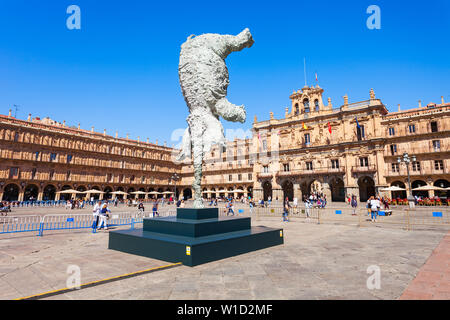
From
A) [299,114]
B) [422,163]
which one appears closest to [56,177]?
[299,114]

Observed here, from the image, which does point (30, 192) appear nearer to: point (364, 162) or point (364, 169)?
point (364, 169)

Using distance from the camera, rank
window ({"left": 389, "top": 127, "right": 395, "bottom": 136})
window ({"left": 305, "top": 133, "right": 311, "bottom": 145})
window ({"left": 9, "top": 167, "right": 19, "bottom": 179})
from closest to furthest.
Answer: window ({"left": 389, "top": 127, "right": 395, "bottom": 136}), window ({"left": 9, "top": 167, "right": 19, "bottom": 179}), window ({"left": 305, "top": 133, "right": 311, "bottom": 145})

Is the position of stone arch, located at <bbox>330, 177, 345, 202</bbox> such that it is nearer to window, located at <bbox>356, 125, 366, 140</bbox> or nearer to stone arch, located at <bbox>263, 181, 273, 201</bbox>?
window, located at <bbox>356, 125, 366, 140</bbox>

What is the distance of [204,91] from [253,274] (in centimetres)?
427

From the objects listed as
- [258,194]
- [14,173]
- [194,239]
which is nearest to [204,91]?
[194,239]

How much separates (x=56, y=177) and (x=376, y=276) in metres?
40.4

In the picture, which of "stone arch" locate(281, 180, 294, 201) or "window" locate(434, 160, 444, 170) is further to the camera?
"stone arch" locate(281, 180, 294, 201)

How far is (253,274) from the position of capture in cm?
394

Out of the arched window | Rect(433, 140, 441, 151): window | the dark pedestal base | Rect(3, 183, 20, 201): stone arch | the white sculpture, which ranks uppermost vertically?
the arched window

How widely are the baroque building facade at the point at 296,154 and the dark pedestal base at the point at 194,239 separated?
2681cm

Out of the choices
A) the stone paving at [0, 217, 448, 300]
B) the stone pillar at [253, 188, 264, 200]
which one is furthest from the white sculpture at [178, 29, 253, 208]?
the stone pillar at [253, 188, 264, 200]

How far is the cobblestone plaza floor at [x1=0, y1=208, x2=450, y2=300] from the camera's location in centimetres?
313

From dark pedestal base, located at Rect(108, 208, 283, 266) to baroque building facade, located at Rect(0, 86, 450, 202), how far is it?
2681 centimetres

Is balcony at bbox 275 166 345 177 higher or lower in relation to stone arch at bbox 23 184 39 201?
higher
